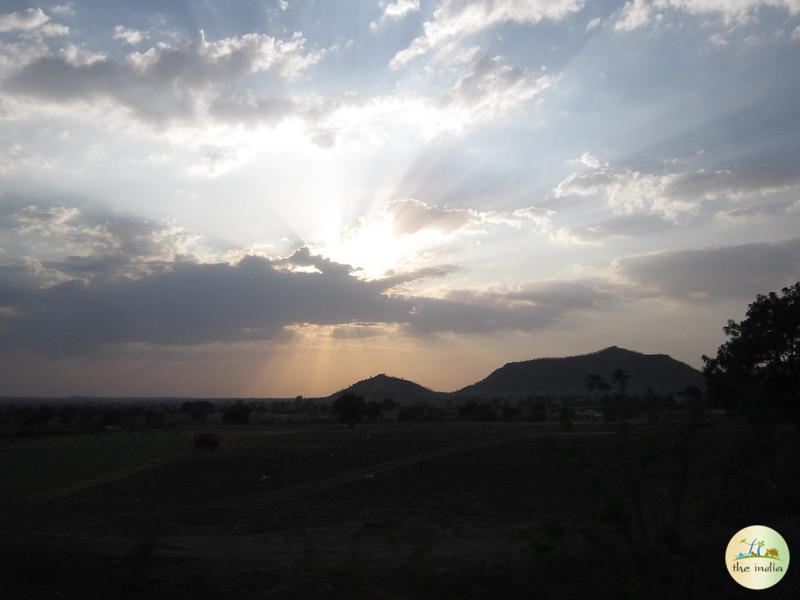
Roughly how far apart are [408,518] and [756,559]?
15648 millimetres

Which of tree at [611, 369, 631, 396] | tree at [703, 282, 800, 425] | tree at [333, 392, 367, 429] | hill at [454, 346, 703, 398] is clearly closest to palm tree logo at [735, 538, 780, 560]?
tree at [611, 369, 631, 396]

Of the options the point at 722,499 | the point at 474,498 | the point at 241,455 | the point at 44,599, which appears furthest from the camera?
the point at 241,455

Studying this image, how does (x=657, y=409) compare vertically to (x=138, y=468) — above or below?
above

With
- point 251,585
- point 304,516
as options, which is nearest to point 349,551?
point 251,585

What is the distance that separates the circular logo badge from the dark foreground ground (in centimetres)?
19

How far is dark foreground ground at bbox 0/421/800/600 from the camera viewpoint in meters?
8.09

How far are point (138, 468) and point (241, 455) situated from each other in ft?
20.5

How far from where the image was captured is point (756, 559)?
7.88 m

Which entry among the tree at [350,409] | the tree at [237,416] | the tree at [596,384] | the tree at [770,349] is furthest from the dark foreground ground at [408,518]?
the tree at [237,416]

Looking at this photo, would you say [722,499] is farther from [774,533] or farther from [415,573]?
[415,573]

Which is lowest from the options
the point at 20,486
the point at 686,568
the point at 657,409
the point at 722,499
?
the point at 20,486

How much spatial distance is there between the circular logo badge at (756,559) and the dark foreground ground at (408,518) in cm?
19

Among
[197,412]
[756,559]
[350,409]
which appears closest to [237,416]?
[350,409]

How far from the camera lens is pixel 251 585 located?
13.7m
